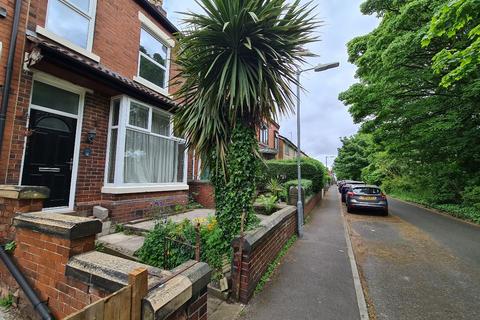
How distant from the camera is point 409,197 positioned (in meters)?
17.1

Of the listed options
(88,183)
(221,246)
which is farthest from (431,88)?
(88,183)

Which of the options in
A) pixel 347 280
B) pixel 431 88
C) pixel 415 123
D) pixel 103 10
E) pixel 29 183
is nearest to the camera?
pixel 347 280

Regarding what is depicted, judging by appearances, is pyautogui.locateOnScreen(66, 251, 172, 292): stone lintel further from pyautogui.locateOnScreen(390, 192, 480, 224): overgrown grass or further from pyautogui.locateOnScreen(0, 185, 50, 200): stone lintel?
pyautogui.locateOnScreen(390, 192, 480, 224): overgrown grass

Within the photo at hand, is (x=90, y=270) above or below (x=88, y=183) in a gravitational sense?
below

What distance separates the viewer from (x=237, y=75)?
3.90 m

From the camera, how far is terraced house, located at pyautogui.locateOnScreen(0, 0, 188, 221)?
426 cm

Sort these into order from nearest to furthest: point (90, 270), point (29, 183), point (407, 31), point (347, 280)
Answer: point (90, 270), point (347, 280), point (29, 183), point (407, 31)

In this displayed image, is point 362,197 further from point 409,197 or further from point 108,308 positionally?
point 108,308

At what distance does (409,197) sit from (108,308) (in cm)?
2069

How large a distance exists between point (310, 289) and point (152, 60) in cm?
803

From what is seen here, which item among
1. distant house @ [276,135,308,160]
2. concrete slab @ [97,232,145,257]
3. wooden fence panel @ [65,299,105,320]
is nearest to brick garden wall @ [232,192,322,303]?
concrete slab @ [97,232,145,257]

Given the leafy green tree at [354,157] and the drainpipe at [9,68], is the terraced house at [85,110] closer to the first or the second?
A: the drainpipe at [9,68]

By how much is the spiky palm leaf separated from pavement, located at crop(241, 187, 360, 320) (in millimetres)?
2402

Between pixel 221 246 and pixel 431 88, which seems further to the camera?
pixel 431 88
